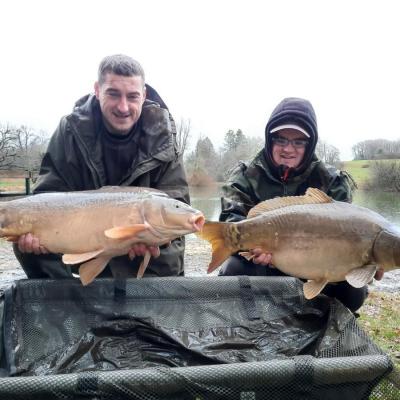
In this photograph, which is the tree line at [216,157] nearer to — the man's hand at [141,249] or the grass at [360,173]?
the grass at [360,173]

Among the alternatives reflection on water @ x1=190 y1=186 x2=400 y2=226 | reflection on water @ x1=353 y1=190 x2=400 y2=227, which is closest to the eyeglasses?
reflection on water @ x1=190 y1=186 x2=400 y2=226

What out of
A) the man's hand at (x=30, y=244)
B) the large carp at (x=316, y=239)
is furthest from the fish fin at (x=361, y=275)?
the man's hand at (x=30, y=244)

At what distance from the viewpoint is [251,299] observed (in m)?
1.87

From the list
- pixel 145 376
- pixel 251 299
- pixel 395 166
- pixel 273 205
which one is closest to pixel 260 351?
pixel 251 299

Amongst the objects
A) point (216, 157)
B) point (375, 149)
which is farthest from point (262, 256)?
point (375, 149)

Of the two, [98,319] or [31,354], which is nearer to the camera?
[31,354]

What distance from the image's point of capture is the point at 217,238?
5.99ft

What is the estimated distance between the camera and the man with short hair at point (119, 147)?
2117 mm

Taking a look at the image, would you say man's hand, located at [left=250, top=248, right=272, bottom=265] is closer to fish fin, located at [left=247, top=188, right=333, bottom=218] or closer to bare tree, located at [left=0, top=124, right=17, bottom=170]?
fish fin, located at [left=247, top=188, right=333, bottom=218]

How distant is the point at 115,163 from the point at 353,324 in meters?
1.29

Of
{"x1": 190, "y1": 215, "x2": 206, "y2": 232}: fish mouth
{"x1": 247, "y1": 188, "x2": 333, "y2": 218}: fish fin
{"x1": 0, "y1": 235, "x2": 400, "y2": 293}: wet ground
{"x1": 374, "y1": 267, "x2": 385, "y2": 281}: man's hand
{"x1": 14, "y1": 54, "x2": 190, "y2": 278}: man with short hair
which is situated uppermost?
{"x1": 14, "y1": 54, "x2": 190, "y2": 278}: man with short hair

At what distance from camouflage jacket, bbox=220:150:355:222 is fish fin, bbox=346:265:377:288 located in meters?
0.56

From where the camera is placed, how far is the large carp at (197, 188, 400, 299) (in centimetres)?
170

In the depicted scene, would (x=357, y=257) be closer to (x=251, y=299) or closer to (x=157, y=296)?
(x=251, y=299)
